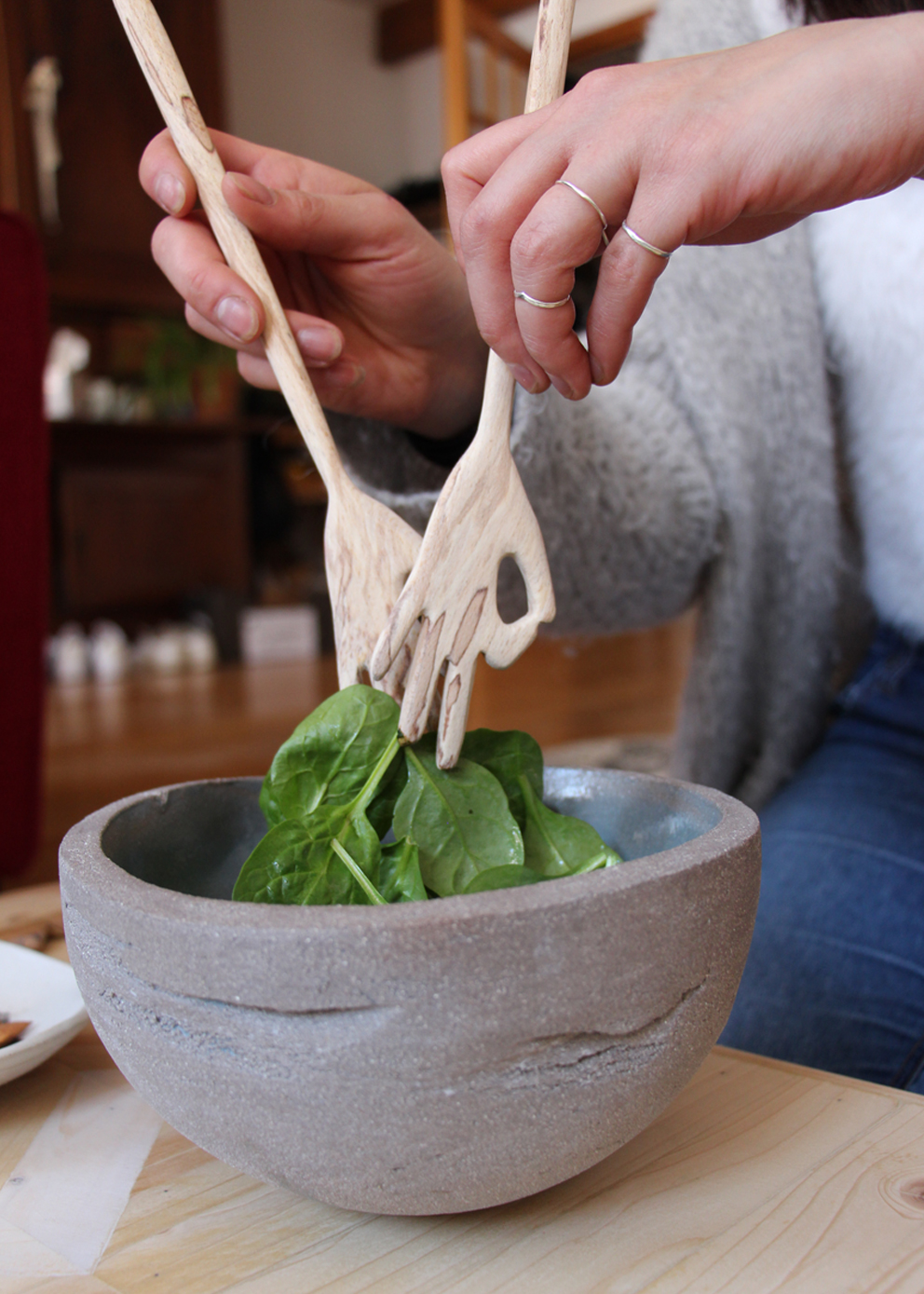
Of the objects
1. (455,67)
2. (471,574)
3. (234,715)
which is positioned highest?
(455,67)

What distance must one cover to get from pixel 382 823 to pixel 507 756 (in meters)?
0.05

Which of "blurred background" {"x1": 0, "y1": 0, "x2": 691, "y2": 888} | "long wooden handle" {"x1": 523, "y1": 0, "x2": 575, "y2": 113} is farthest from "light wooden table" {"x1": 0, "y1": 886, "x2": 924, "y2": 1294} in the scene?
"blurred background" {"x1": 0, "y1": 0, "x2": 691, "y2": 888}

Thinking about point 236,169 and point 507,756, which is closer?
point 507,756

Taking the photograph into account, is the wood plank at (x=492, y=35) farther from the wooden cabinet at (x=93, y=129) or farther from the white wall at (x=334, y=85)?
the white wall at (x=334, y=85)

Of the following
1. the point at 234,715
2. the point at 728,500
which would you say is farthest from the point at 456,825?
the point at 234,715

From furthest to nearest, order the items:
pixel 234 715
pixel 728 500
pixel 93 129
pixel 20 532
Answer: pixel 93 129 → pixel 234 715 → pixel 20 532 → pixel 728 500

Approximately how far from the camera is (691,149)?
14.9 inches

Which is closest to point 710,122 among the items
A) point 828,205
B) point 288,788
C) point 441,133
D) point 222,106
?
point 828,205

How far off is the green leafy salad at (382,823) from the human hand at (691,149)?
0.17 metres

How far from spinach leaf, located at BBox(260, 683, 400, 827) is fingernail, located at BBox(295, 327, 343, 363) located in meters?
0.27

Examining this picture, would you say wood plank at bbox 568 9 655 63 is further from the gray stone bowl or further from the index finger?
the gray stone bowl

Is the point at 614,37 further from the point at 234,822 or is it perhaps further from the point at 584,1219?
the point at 584,1219

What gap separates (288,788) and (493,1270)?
0.54 ft

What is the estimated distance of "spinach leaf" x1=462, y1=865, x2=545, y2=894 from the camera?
0.32m
